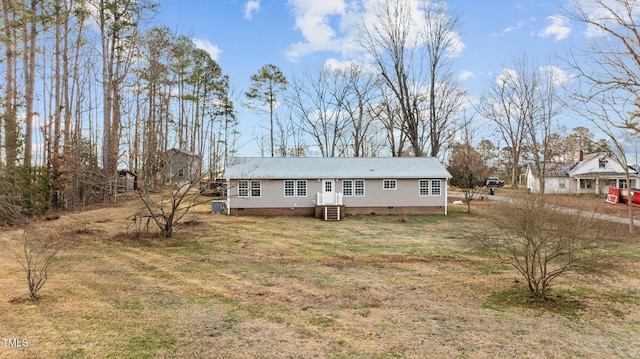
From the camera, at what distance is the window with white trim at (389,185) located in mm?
20917

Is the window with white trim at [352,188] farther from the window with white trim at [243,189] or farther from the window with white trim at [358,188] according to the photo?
the window with white trim at [243,189]

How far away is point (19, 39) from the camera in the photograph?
15.8m

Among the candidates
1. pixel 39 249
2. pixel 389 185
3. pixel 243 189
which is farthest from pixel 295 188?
pixel 39 249

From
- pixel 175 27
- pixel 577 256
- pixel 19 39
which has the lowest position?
pixel 577 256

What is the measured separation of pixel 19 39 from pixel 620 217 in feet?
103

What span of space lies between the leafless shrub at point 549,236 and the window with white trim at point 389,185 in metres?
14.1

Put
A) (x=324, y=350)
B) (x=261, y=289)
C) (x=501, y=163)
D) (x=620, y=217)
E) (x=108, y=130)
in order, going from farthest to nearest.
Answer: (x=501, y=163) → (x=108, y=130) → (x=620, y=217) → (x=261, y=289) → (x=324, y=350)

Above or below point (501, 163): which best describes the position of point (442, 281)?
below

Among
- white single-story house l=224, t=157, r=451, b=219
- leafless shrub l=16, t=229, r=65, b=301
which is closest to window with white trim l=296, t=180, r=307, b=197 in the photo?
white single-story house l=224, t=157, r=451, b=219

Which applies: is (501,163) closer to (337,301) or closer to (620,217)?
(620,217)

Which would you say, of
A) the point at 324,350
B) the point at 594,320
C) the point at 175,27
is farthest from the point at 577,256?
the point at 175,27

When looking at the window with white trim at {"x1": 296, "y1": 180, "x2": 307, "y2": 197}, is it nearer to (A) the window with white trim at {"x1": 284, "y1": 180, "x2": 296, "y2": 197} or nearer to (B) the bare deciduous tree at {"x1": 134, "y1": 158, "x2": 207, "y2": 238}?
(A) the window with white trim at {"x1": 284, "y1": 180, "x2": 296, "y2": 197}

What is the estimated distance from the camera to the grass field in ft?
15.4

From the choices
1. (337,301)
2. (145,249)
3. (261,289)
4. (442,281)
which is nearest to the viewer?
(337,301)
